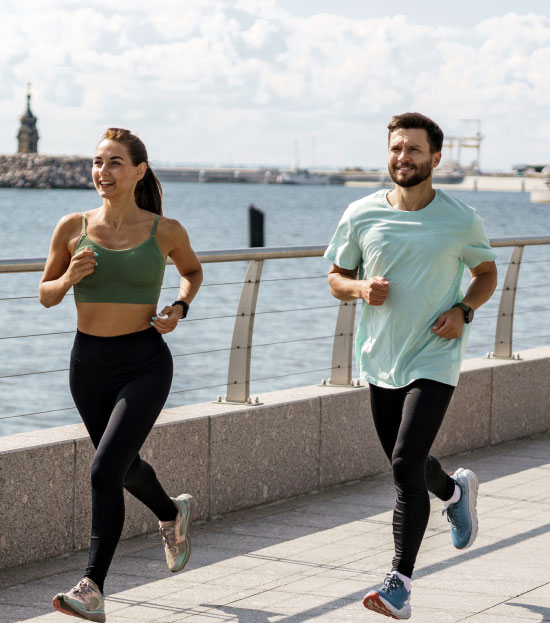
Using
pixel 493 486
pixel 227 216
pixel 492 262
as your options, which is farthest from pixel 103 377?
pixel 227 216

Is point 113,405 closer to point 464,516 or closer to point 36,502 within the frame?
point 36,502

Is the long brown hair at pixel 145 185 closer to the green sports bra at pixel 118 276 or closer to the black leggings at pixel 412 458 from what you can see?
the green sports bra at pixel 118 276

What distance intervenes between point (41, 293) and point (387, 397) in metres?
1.28

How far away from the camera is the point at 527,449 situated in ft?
27.2

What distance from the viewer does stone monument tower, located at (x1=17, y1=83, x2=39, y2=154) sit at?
163m

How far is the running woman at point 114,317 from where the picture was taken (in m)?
4.43

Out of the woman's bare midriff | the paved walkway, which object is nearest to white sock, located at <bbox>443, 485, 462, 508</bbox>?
the paved walkway

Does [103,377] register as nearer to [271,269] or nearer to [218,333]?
[218,333]

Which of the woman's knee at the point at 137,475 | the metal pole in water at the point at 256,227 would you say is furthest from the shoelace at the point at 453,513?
the metal pole in water at the point at 256,227

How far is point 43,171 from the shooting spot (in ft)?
522

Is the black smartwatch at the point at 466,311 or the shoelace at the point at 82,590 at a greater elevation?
the black smartwatch at the point at 466,311

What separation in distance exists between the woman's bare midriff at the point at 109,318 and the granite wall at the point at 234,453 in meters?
0.95

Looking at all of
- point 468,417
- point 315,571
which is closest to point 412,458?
point 315,571

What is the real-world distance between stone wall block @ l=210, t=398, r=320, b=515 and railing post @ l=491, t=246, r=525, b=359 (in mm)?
1954
